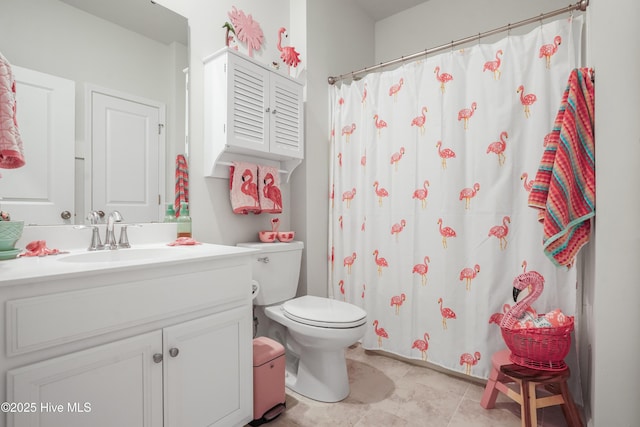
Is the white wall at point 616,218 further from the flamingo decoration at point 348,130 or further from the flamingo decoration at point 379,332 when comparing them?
the flamingo decoration at point 348,130

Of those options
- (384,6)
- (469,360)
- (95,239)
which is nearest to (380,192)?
(469,360)

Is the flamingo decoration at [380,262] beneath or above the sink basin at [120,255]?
beneath

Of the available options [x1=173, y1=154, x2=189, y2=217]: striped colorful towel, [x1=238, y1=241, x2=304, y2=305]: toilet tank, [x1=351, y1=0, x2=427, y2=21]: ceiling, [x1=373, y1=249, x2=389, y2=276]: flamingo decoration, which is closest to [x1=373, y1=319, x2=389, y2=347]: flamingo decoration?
[x1=373, y1=249, x2=389, y2=276]: flamingo decoration

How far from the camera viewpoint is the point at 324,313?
171 cm

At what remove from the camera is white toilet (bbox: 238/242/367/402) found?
163 cm

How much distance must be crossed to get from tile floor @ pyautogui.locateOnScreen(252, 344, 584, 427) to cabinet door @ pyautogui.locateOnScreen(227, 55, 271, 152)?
4.67 feet

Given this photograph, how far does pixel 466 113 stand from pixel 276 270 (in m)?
1.42

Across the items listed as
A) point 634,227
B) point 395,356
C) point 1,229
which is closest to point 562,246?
point 634,227

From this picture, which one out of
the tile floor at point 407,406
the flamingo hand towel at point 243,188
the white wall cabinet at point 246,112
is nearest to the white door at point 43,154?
the white wall cabinet at point 246,112

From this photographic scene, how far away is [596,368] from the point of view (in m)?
1.24

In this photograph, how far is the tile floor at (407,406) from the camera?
1545mm

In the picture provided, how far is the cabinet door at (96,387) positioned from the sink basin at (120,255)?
1.24 ft

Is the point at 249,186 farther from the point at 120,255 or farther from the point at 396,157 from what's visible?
the point at 396,157

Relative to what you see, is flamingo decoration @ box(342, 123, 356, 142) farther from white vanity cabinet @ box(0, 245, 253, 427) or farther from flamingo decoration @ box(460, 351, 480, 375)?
flamingo decoration @ box(460, 351, 480, 375)
